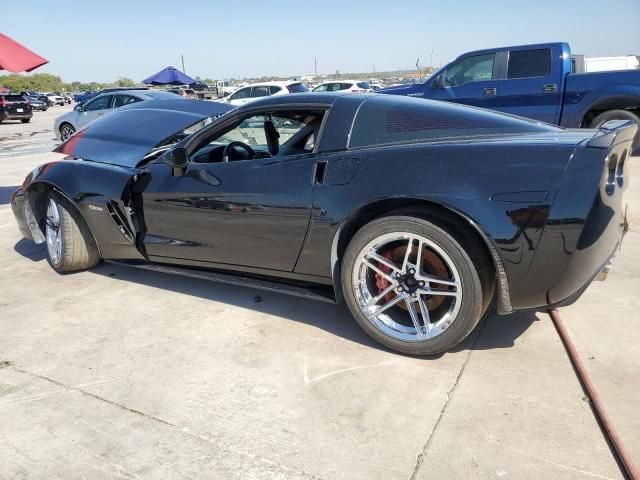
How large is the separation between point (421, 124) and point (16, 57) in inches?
219

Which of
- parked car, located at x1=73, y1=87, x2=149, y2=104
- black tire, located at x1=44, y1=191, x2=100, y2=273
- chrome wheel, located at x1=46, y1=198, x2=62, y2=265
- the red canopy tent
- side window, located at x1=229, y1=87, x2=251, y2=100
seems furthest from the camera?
side window, located at x1=229, y1=87, x2=251, y2=100

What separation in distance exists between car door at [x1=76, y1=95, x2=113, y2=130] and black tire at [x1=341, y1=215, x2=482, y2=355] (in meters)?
13.3

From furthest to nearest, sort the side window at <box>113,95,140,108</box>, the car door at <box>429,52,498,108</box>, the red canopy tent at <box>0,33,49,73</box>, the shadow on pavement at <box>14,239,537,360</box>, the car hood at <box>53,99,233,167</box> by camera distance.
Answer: the side window at <box>113,95,140,108</box> → the car door at <box>429,52,498,108</box> → the red canopy tent at <box>0,33,49,73</box> → the car hood at <box>53,99,233,167</box> → the shadow on pavement at <box>14,239,537,360</box>

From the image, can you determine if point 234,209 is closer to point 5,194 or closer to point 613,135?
point 613,135

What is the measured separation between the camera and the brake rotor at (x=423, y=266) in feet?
8.46

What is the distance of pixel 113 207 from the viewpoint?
364 cm

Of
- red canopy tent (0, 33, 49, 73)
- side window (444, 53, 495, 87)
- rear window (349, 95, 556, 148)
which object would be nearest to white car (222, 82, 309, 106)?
side window (444, 53, 495, 87)

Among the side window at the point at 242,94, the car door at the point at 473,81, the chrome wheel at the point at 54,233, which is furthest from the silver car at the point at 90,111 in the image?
the chrome wheel at the point at 54,233

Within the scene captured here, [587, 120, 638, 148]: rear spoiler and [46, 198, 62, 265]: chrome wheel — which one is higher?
[587, 120, 638, 148]: rear spoiler

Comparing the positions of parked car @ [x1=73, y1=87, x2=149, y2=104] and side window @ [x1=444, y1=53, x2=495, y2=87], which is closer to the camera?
side window @ [x1=444, y1=53, x2=495, y2=87]

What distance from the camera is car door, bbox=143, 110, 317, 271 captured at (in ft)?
9.53

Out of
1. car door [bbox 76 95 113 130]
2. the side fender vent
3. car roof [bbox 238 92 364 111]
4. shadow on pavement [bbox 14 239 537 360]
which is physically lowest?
shadow on pavement [bbox 14 239 537 360]

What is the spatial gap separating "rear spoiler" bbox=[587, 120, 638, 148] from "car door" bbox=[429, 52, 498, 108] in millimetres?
6998

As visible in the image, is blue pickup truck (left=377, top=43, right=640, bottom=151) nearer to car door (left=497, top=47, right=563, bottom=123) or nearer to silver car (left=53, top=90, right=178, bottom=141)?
car door (left=497, top=47, right=563, bottom=123)
